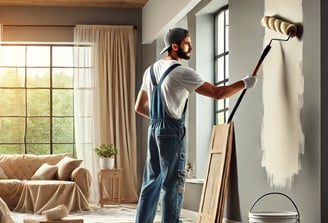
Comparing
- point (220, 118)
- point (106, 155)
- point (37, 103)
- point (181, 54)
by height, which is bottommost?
point (106, 155)

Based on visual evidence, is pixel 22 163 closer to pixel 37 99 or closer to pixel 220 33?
pixel 37 99

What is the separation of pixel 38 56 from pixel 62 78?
0.49m

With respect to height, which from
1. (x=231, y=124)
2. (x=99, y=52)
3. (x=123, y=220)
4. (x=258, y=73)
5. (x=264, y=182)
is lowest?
(x=123, y=220)

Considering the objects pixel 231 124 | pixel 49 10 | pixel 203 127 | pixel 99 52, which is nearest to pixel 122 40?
pixel 99 52

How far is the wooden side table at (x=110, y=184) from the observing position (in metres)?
9.41

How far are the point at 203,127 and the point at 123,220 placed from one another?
56.3 inches

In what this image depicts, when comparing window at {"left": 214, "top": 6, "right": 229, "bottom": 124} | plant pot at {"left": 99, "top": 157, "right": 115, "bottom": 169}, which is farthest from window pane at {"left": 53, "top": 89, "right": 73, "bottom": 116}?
window at {"left": 214, "top": 6, "right": 229, "bottom": 124}

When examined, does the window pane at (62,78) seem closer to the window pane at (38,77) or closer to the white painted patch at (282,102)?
the window pane at (38,77)

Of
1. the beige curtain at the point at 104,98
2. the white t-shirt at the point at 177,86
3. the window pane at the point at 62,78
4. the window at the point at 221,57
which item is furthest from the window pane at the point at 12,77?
the white t-shirt at the point at 177,86

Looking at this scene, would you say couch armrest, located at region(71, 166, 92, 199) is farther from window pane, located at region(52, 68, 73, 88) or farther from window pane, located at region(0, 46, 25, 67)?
window pane, located at region(0, 46, 25, 67)

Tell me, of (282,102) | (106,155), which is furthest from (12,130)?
(282,102)

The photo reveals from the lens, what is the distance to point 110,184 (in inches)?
398

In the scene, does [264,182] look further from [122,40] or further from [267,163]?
[122,40]

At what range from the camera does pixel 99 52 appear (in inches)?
406
